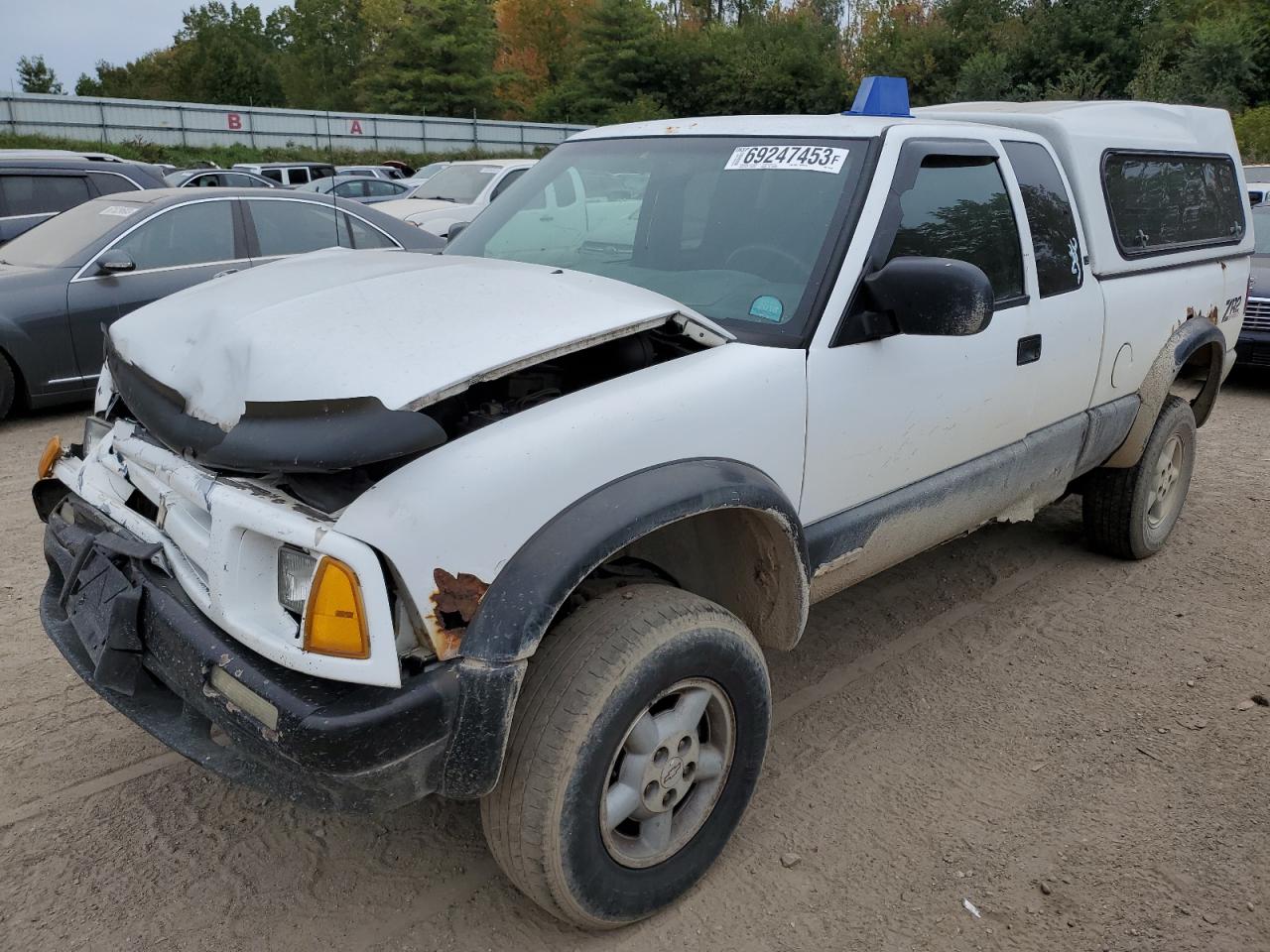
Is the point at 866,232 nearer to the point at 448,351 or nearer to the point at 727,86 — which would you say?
the point at 448,351

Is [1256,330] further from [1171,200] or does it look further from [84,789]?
[84,789]

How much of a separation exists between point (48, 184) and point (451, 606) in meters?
9.02

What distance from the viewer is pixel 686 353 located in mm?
2719

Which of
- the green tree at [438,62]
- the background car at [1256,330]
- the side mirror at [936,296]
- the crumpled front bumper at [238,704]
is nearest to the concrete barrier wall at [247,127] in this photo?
the green tree at [438,62]

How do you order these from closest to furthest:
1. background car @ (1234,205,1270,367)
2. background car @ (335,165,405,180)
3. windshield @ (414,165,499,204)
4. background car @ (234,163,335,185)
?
background car @ (1234,205,1270,367), windshield @ (414,165,499,204), background car @ (234,163,335,185), background car @ (335,165,405,180)

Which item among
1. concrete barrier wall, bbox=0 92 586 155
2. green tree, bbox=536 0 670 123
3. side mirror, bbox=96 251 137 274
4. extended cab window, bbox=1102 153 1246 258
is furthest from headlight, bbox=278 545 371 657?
green tree, bbox=536 0 670 123

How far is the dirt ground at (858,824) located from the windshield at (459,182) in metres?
10.4

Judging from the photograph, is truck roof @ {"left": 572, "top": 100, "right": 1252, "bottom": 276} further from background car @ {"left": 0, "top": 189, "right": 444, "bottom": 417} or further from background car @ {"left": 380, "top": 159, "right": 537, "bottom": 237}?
background car @ {"left": 380, "top": 159, "right": 537, "bottom": 237}

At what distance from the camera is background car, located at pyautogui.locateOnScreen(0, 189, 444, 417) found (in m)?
6.85

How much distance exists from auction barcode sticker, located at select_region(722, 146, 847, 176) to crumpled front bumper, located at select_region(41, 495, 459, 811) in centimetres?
191

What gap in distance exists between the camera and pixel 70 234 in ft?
24.1

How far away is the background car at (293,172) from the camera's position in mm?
21672

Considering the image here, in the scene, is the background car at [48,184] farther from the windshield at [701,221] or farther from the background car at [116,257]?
the windshield at [701,221]

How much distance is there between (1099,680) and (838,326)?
6.42 feet
